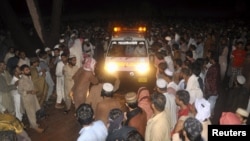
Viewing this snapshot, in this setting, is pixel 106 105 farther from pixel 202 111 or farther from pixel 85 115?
pixel 202 111

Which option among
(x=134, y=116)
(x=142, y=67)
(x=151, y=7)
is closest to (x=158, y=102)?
(x=134, y=116)

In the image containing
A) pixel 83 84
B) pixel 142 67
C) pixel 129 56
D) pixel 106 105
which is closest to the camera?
pixel 106 105

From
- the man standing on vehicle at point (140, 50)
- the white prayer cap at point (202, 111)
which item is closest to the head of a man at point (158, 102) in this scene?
the white prayer cap at point (202, 111)

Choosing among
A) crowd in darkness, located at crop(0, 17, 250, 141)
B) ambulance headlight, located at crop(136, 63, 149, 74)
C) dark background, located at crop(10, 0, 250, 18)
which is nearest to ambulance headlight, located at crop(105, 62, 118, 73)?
crowd in darkness, located at crop(0, 17, 250, 141)

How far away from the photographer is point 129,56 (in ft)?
38.0

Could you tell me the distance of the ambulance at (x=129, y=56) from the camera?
1130cm

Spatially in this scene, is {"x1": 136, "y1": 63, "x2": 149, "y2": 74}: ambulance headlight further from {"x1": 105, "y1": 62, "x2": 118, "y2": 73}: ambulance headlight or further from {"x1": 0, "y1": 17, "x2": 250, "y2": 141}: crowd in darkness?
{"x1": 105, "y1": 62, "x2": 118, "y2": 73}: ambulance headlight

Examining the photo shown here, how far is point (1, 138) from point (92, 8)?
1410 inches

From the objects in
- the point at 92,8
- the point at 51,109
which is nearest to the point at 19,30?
the point at 51,109

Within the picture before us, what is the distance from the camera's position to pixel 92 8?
39344 millimetres

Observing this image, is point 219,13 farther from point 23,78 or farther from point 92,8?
point 23,78

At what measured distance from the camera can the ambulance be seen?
11.3 meters

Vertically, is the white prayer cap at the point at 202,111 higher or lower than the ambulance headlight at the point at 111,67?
lower

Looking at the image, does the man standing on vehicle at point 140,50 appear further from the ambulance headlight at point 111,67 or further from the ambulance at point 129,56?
the ambulance headlight at point 111,67
